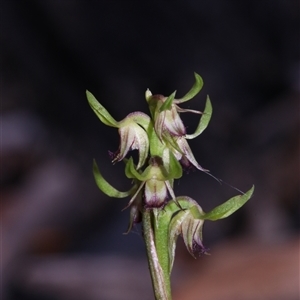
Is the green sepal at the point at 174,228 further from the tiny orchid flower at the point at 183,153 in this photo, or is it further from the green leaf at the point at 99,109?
the green leaf at the point at 99,109

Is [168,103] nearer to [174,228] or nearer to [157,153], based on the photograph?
[157,153]

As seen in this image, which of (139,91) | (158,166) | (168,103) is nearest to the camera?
(168,103)

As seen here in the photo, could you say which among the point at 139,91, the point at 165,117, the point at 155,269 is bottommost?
the point at 155,269

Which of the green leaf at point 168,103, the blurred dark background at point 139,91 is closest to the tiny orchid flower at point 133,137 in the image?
the green leaf at point 168,103

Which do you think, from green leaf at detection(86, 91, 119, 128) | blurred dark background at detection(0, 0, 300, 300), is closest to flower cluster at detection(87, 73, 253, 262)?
green leaf at detection(86, 91, 119, 128)

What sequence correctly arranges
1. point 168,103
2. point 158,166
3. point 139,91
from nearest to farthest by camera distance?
point 168,103, point 158,166, point 139,91

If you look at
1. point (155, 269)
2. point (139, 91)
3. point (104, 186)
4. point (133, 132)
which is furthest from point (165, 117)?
point (139, 91)
